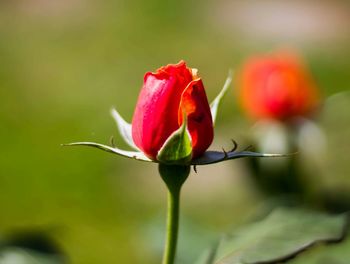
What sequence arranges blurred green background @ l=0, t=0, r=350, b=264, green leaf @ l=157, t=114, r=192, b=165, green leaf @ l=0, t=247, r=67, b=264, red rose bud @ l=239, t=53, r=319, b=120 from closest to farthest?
1. green leaf @ l=157, t=114, r=192, b=165
2. green leaf @ l=0, t=247, r=67, b=264
3. red rose bud @ l=239, t=53, r=319, b=120
4. blurred green background @ l=0, t=0, r=350, b=264

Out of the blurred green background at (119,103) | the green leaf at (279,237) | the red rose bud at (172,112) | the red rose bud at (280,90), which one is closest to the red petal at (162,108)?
the red rose bud at (172,112)

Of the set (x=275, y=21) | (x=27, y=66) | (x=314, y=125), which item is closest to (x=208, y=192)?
(x=314, y=125)

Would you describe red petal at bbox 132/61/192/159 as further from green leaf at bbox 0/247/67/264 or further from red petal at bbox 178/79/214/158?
green leaf at bbox 0/247/67/264

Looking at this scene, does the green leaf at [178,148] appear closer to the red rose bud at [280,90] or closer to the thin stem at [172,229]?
the thin stem at [172,229]

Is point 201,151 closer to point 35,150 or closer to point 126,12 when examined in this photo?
point 35,150

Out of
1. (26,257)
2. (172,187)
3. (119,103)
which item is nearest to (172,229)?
(172,187)

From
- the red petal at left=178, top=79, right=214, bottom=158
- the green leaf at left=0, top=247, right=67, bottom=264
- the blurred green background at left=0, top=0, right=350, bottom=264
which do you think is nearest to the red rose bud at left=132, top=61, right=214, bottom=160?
the red petal at left=178, top=79, right=214, bottom=158

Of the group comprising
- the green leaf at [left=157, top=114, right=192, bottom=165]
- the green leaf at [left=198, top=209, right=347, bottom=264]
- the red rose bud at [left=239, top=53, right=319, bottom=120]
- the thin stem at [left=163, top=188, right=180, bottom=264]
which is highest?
the green leaf at [left=157, top=114, right=192, bottom=165]
